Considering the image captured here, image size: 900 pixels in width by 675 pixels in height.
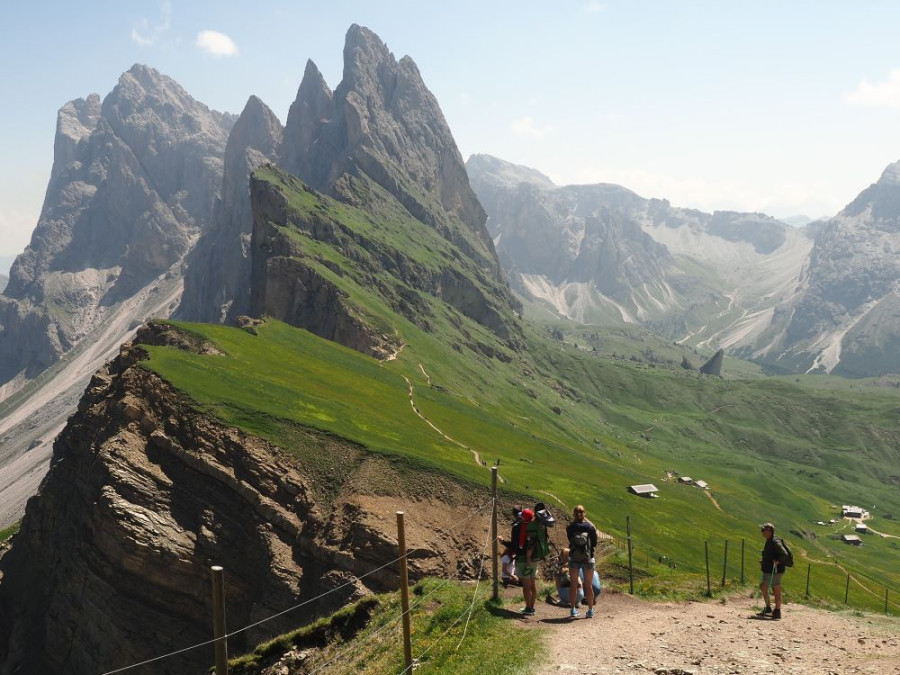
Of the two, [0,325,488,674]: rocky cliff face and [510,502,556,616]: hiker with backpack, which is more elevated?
[510,502,556,616]: hiker with backpack

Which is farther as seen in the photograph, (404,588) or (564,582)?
(564,582)

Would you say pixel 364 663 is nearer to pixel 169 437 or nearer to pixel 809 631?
pixel 809 631

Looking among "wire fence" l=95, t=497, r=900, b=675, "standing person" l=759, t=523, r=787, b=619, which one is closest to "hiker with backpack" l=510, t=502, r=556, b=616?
"wire fence" l=95, t=497, r=900, b=675

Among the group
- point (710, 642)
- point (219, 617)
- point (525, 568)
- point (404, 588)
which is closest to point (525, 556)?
point (525, 568)

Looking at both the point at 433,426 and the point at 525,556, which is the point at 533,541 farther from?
the point at 433,426

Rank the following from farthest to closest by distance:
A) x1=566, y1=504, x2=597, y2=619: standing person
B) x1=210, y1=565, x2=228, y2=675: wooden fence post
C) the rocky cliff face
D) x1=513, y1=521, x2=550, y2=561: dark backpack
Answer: the rocky cliff face, x1=566, y1=504, x2=597, y2=619: standing person, x1=513, y1=521, x2=550, y2=561: dark backpack, x1=210, y1=565, x2=228, y2=675: wooden fence post

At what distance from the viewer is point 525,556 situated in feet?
98.5

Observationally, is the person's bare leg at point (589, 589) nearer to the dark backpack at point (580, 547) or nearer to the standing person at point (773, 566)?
the dark backpack at point (580, 547)

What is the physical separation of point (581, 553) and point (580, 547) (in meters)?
0.27

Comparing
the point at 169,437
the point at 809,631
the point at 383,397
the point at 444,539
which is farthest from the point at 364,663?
the point at 383,397

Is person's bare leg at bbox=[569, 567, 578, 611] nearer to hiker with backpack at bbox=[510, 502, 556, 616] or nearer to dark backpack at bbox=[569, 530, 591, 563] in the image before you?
dark backpack at bbox=[569, 530, 591, 563]

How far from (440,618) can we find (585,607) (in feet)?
24.5

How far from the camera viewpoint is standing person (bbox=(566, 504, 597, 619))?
30.6m

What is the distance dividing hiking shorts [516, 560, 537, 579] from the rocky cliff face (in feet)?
92.6
